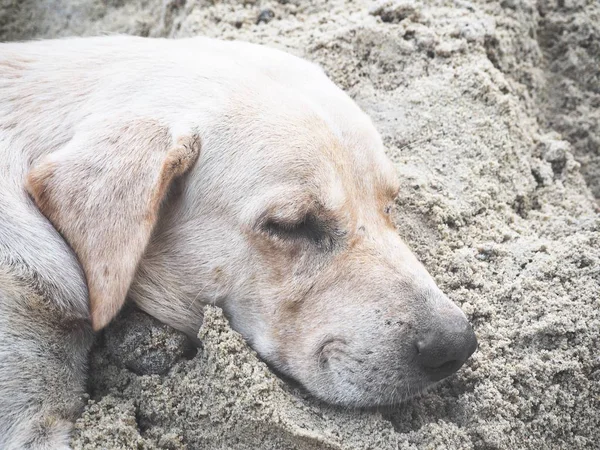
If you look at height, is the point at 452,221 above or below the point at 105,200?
below

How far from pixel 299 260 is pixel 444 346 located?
566 millimetres

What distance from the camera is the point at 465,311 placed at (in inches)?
104

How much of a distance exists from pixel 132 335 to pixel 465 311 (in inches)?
47.9

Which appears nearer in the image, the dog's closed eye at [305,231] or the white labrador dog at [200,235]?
the white labrador dog at [200,235]

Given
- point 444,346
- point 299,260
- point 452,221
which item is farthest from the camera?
point 452,221

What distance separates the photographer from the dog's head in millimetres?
2398

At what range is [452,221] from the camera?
2992 millimetres

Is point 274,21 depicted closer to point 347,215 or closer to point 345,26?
point 345,26

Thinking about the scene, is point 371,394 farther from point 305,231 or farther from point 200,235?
point 200,235

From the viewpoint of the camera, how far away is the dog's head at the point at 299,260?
7.87 ft

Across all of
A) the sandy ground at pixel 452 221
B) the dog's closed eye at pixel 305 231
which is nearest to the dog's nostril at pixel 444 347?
the sandy ground at pixel 452 221

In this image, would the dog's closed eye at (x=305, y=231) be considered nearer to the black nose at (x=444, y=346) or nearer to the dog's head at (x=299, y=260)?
the dog's head at (x=299, y=260)

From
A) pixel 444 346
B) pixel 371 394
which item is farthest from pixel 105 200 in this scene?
pixel 444 346

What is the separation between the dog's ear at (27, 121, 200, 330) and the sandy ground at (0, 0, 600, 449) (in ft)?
1.07
